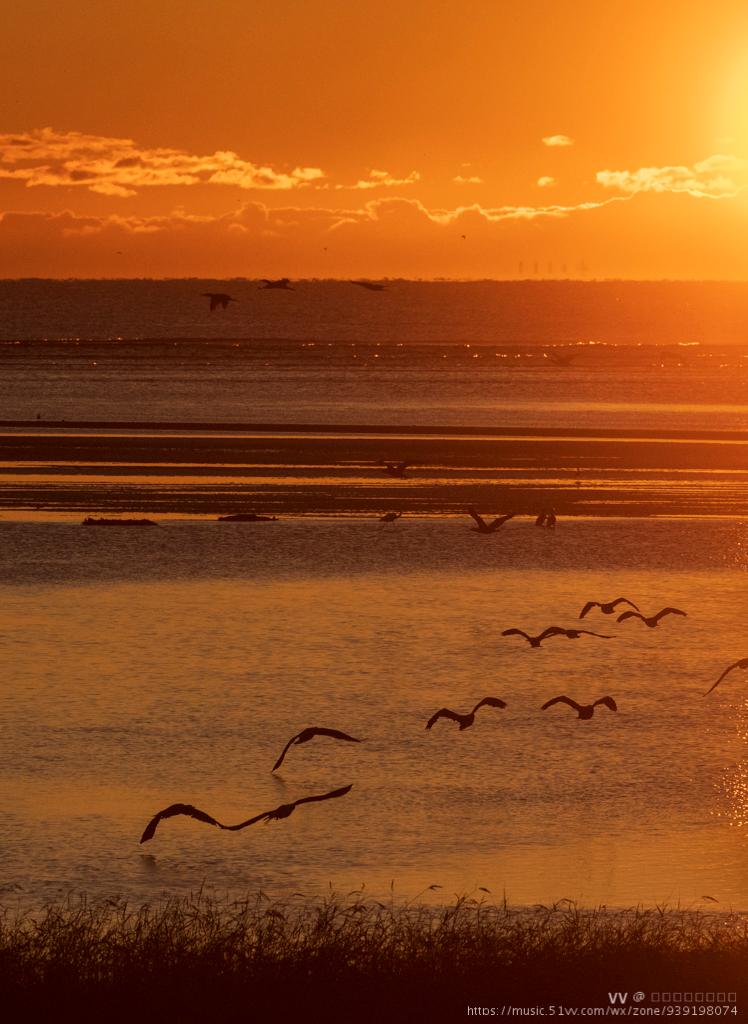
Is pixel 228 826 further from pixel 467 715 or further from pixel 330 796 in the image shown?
pixel 467 715

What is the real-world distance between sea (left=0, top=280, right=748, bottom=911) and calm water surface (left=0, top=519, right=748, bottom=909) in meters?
0.04

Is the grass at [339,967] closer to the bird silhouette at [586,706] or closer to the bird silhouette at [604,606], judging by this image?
the bird silhouette at [586,706]

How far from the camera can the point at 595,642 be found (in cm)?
2164

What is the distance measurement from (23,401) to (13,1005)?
70443mm

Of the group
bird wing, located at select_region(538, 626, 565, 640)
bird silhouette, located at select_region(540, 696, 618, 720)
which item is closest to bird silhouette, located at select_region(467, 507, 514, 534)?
bird wing, located at select_region(538, 626, 565, 640)

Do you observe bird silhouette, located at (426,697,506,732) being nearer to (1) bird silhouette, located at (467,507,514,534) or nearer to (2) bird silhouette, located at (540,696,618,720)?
(2) bird silhouette, located at (540,696,618,720)

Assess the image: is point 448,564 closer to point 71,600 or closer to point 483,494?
point 71,600

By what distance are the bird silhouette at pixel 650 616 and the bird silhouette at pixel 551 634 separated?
52cm

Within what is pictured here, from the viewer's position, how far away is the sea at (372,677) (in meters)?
12.9

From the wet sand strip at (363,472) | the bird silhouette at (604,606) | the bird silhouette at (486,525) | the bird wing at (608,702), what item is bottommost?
the wet sand strip at (363,472)

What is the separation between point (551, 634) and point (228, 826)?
8.60 metres

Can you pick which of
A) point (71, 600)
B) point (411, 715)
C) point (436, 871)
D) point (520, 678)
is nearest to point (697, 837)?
point (436, 871)

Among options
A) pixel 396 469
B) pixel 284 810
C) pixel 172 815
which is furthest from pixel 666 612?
pixel 396 469

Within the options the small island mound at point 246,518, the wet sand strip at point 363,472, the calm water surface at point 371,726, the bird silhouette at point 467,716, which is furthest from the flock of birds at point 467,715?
the wet sand strip at point 363,472
